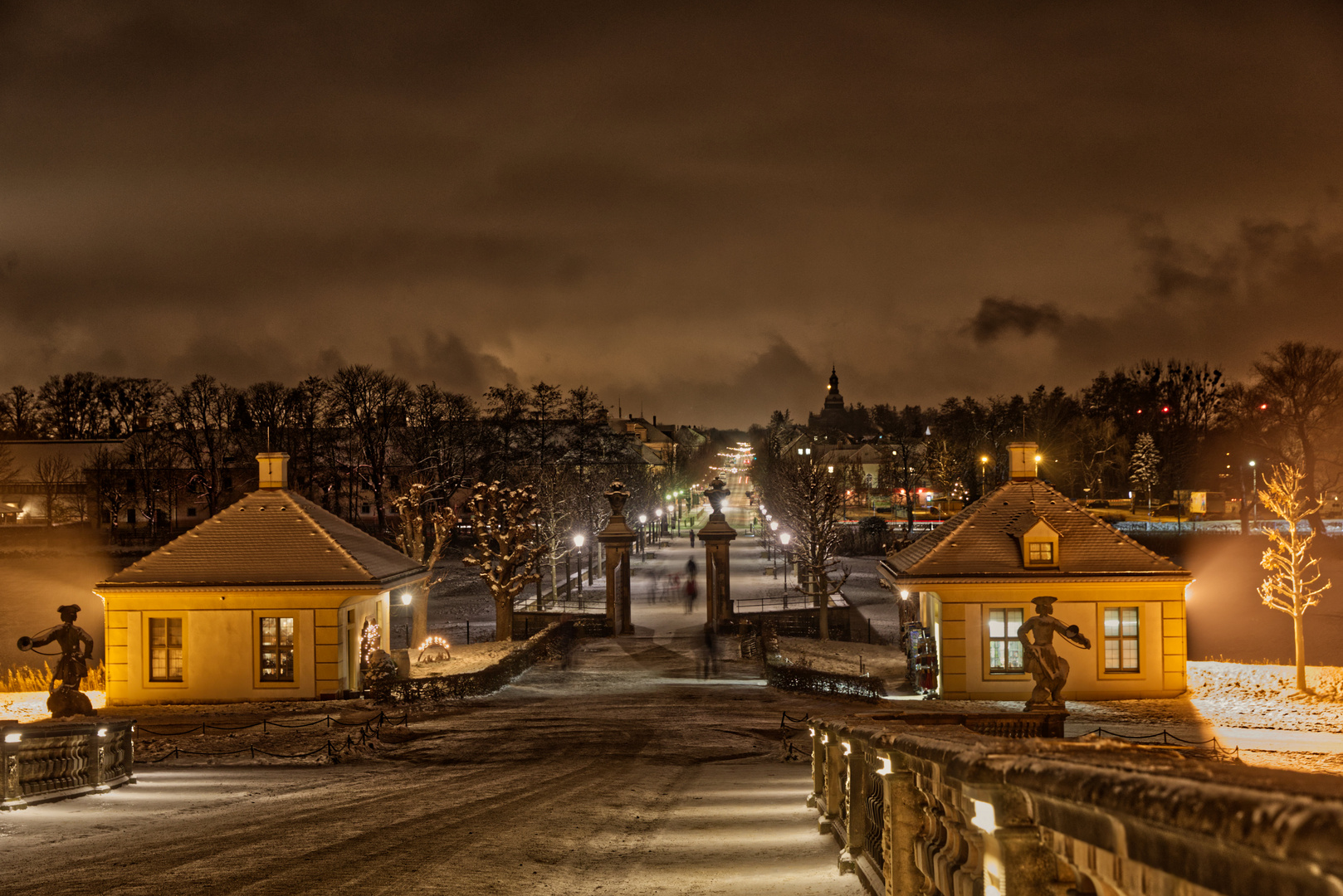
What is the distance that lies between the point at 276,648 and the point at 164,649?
2971 mm

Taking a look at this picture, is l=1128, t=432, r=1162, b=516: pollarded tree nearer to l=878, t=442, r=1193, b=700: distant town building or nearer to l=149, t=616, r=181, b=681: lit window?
l=878, t=442, r=1193, b=700: distant town building

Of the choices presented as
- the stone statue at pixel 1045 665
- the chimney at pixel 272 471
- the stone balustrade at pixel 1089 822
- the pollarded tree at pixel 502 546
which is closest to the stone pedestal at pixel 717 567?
the pollarded tree at pixel 502 546

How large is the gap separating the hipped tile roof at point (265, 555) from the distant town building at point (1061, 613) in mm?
14570

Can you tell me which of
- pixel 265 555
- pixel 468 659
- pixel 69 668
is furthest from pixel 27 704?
pixel 468 659

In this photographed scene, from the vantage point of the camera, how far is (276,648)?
80.3 ft

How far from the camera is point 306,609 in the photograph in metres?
24.5

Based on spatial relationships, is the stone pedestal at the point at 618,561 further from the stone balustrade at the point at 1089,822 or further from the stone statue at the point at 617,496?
the stone balustrade at the point at 1089,822

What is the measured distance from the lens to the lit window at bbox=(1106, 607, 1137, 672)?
24.4 m

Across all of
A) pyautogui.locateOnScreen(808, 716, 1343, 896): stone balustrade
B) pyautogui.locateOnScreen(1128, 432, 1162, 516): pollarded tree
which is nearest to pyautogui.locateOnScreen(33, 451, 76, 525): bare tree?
pyautogui.locateOnScreen(808, 716, 1343, 896): stone balustrade

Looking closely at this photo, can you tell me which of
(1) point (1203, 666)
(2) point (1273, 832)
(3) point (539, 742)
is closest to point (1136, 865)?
(2) point (1273, 832)

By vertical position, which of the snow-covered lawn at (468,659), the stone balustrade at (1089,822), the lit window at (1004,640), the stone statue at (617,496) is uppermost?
the stone statue at (617,496)

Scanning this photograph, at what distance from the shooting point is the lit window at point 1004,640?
2445 cm

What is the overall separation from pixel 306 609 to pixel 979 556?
17.7 m

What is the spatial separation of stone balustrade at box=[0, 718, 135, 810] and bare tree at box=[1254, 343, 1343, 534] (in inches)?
2884
